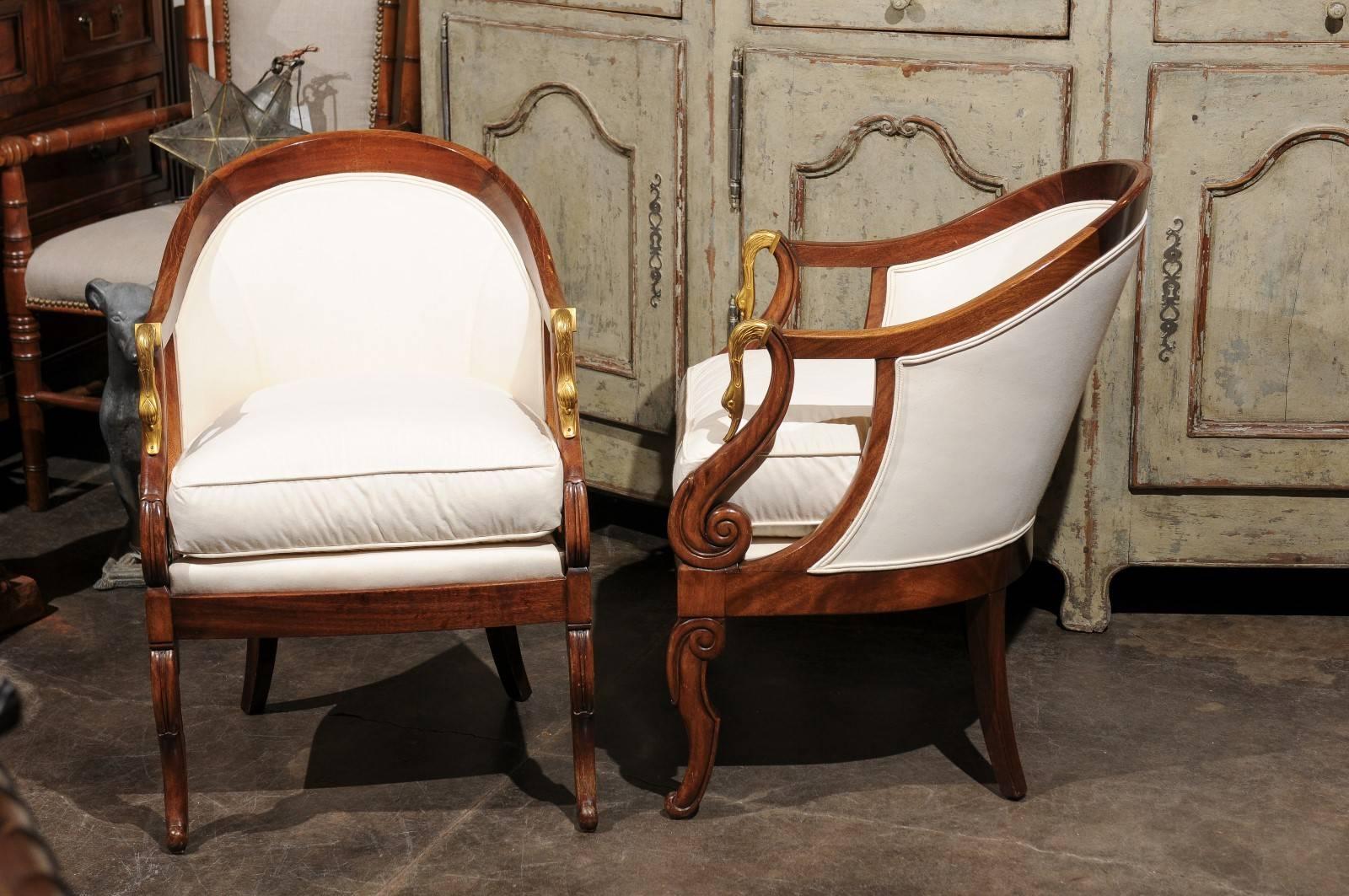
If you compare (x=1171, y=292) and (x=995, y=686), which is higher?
(x=1171, y=292)

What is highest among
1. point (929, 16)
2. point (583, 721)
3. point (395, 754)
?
point (929, 16)

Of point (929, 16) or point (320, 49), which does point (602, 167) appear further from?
point (320, 49)

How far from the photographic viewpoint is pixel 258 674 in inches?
94.8

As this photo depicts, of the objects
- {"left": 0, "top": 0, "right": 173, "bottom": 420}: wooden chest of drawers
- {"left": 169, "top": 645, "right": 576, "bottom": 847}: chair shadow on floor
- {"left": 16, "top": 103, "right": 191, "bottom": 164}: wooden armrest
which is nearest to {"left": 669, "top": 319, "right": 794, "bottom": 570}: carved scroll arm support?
{"left": 169, "top": 645, "right": 576, "bottom": 847}: chair shadow on floor

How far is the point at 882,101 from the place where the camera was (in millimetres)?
2561

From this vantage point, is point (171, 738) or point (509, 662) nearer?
point (171, 738)

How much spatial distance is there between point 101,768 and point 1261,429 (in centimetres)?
188

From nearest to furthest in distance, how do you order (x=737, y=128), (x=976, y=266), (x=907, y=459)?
(x=907, y=459) < (x=976, y=266) < (x=737, y=128)

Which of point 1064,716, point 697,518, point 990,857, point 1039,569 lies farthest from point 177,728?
point 1039,569

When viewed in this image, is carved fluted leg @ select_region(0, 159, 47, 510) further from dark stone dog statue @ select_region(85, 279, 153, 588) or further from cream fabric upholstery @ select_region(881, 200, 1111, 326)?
cream fabric upholstery @ select_region(881, 200, 1111, 326)

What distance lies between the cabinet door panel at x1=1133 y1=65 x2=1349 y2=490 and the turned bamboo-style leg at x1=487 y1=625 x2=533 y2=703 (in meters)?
1.07

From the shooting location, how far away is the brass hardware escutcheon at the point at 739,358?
1932mm

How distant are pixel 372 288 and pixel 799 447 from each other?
27.9 inches

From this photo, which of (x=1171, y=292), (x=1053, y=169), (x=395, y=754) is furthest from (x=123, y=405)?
(x=1171, y=292)
